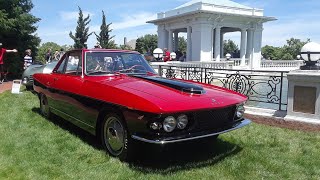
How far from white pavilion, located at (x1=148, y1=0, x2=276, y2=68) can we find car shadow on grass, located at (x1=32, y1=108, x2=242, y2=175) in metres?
23.8

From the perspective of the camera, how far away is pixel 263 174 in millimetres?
3971

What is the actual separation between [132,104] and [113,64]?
1695mm

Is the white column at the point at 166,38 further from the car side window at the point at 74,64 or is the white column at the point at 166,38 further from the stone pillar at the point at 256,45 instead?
the car side window at the point at 74,64

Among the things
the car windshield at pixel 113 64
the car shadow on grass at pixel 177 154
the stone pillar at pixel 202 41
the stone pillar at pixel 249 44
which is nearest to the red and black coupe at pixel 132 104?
the car windshield at pixel 113 64

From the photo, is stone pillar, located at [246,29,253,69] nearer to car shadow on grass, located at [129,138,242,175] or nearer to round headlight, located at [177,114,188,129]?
car shadow on grass, located at [129,138,242,175]

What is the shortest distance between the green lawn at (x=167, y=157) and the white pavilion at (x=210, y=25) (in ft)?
76.7

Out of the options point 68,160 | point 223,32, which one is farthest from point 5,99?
point 223,32

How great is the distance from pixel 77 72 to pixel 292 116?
165 inches

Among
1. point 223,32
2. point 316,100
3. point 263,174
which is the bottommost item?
point 263,174

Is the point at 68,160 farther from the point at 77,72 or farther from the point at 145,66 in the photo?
the point at 145,66

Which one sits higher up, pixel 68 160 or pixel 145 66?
pixel 145 66

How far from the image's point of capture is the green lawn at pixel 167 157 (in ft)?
12.9

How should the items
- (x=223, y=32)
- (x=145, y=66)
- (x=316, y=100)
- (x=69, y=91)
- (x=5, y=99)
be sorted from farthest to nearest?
(x=223, y=32), (x=5, y=99), (x=316, y=100), (x=145, y=66), (x=69, y=91)

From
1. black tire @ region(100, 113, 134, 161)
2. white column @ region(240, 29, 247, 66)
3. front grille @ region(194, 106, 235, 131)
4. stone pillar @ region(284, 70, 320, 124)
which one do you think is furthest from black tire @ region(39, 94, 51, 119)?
white column @ region(240, 29, 247, 66)
